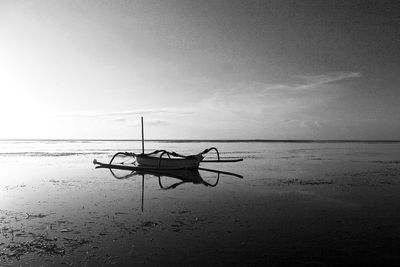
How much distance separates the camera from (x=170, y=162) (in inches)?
1374

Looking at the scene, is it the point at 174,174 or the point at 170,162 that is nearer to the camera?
the point at 174,174

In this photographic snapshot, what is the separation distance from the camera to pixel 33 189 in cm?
2345

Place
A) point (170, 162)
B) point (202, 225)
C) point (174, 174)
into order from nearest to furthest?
point (202, 225) → point (174, 174) → point (170, 162)

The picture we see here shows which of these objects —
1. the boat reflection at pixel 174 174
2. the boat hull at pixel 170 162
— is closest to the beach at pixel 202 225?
the boat reflection at pixel 174 174

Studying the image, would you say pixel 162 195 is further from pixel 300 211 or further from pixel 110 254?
pixel 110 254

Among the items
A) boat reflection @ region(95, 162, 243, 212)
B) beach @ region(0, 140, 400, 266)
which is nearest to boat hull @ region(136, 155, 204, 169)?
boat reflection @ region(95, 162, 243, 212)

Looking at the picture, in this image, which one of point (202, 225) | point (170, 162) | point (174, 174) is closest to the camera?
point (202, 225)

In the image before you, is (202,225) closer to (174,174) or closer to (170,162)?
(174,174)

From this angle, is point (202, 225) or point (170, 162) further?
point (170, 162)

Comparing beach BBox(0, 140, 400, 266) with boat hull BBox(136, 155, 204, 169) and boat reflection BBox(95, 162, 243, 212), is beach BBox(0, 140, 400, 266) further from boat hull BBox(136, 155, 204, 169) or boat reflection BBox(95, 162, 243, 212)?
boat hull BBox(136, 155, 204, 169)

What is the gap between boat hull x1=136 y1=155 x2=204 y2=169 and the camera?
3372 centimetres

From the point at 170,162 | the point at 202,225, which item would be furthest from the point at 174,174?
the point at 202,225

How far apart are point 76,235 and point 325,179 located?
22.4 m

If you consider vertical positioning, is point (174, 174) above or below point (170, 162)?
below
